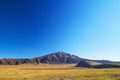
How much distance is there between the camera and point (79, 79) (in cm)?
6178

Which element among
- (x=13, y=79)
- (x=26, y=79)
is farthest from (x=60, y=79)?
(x=13, y=79)

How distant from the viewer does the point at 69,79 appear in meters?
62.3

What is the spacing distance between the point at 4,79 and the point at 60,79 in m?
17.2

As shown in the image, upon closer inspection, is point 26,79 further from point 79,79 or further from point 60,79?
point 79,79

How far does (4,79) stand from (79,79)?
22872 mm

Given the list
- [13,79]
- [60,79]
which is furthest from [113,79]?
[13,79]

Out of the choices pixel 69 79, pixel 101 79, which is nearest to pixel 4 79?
pixel 69 79

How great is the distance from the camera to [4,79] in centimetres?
6162

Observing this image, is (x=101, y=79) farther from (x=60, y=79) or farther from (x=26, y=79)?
(x=26, y=79)

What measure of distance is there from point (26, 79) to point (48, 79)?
272 inches

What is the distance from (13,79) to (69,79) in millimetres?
17060

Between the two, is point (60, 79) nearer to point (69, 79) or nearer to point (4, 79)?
point (69, 79)

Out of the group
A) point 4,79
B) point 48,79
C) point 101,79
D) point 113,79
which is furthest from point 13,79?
point 113,79

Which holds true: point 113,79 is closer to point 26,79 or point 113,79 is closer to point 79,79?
point 79,79
